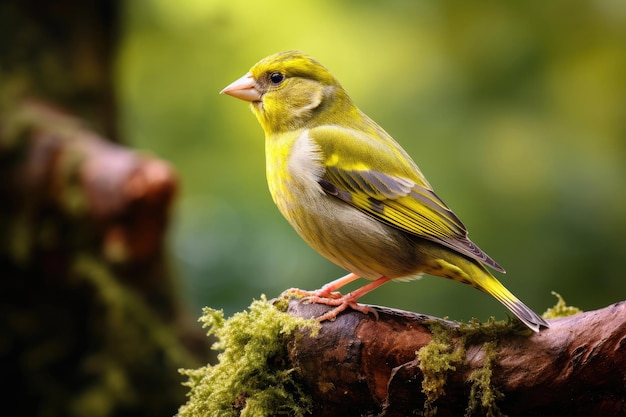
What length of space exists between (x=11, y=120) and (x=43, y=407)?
2.21 metres

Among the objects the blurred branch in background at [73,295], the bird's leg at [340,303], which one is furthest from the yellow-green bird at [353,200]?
the blurred branch in background at [73,295]

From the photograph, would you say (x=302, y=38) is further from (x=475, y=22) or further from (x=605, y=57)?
(x=605, y=57)

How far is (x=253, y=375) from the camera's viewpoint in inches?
120

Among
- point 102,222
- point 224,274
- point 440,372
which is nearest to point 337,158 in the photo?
point 440,372

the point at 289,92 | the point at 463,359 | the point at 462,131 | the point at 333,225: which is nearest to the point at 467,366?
the point at 463,359

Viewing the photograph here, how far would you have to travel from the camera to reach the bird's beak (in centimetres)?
407

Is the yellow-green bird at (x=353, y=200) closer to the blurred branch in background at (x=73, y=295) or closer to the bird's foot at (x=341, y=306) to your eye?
the bird's foot at (x=341, y=306)

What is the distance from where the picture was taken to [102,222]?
5.34 m

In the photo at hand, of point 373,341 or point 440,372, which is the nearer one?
point 440,372

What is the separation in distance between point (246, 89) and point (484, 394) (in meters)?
2.11

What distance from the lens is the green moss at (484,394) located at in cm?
271

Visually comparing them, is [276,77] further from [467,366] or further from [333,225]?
[467,366]

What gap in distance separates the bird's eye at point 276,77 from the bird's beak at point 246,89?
98 millimetres

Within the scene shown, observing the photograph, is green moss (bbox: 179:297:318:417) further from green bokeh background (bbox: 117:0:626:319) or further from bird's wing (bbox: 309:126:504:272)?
green bokeh background (bbox: 117:0:626:319)
